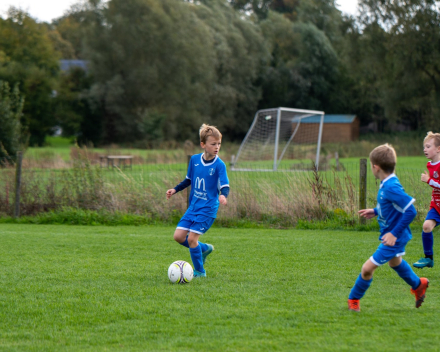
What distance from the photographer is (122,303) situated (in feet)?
16.8

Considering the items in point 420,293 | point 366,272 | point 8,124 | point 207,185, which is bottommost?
point 420,293

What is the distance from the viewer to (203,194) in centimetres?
627

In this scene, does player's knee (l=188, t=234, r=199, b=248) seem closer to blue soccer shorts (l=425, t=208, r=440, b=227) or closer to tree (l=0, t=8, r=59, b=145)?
blue soccer shorts (l=425, t=208, r=440, b=227)

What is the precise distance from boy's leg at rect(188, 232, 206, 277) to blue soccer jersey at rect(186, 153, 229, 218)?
0.29 meters

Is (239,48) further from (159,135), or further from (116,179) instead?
(116,179)

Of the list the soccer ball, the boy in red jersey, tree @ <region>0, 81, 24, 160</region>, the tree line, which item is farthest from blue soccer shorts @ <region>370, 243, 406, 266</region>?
the tree line

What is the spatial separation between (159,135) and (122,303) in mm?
43228

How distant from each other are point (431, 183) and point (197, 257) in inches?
119

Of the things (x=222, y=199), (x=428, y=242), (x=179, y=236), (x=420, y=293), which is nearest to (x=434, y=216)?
(x=428, y=242)

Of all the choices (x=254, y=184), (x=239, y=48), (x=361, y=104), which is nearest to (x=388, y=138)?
(x=361, y=104)

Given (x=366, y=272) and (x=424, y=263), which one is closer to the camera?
(x=366, y=272)

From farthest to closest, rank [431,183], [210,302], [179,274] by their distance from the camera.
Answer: [431,183] → [179,274] → [210,302]

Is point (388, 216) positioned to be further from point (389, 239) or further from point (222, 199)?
point (222, 199)

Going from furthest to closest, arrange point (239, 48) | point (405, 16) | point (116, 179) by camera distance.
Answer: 1. point (239, 48)
2. point (405, 16)
3. point (116, 179)
